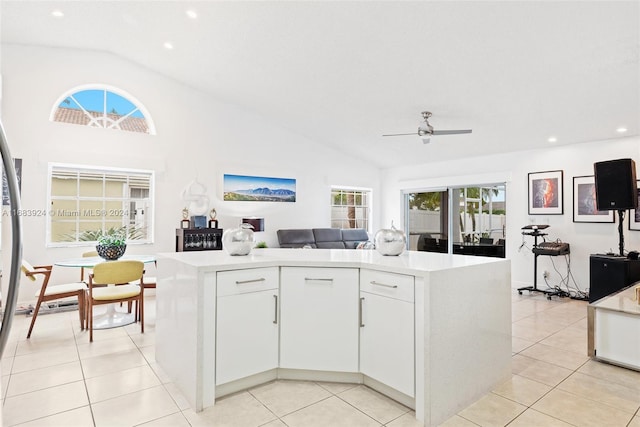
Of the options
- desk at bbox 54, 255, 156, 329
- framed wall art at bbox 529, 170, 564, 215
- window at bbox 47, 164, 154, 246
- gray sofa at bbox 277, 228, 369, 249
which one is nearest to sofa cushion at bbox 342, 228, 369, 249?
gray sofa at bbox 277, 228, 369, 249

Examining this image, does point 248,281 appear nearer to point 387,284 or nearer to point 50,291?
point 387,284

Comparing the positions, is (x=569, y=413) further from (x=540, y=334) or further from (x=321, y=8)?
(x=321, y=8)

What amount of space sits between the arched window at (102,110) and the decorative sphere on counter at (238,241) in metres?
3.77

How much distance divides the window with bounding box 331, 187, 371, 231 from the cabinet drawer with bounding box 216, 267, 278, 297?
17.6ft

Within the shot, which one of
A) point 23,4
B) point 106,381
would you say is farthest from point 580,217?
point 23,4

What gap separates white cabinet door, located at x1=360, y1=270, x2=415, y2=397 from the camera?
203 centimetres

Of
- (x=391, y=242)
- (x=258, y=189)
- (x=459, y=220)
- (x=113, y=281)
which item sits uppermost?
(x=258, y=189)

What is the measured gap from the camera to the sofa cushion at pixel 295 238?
21.4 ft

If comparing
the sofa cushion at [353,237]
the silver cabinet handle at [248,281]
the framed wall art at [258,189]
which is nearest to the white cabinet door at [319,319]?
the silver cabinet handle at [248,281]

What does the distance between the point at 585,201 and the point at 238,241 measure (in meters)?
5.24

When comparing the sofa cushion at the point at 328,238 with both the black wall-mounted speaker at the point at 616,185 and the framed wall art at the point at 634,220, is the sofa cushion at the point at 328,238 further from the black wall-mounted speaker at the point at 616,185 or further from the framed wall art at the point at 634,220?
the framed wall art at the point at 634,220

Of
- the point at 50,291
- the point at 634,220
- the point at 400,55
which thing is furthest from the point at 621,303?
the point at 50,291

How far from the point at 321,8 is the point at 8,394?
12.8ft

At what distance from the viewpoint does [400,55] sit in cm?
394
